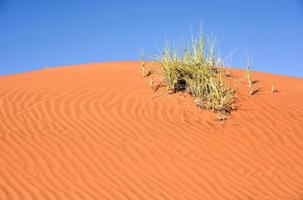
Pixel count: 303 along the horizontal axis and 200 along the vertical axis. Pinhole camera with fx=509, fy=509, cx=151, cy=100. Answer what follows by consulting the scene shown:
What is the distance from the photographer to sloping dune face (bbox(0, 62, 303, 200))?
21.3 ft

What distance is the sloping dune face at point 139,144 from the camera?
21.3ft

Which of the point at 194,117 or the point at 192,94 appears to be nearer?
the point at 194,117

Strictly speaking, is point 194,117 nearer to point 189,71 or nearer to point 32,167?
point 189,71

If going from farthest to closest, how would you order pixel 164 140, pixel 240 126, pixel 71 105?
pixel 71 105 < pixel 240 126 < pixel 164 140

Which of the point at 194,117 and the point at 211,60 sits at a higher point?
the point at 211,60

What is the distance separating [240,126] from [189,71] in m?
1.79

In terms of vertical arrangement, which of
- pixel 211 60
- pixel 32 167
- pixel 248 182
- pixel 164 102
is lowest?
pixel 248 182

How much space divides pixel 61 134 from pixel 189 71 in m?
3.10

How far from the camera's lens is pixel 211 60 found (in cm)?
994

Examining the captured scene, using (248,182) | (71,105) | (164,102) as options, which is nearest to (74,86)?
(71,105)

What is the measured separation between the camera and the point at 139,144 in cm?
766

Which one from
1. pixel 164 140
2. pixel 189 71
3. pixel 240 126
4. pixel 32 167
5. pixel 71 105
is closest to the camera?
pixel 32 167

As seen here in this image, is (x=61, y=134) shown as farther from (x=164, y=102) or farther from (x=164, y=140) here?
(x=164, y=102)

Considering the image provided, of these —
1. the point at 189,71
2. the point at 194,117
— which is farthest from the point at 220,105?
the point at 189,71
